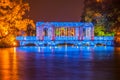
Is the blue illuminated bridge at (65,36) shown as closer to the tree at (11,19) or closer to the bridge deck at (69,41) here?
the bridge deck at (69,41)

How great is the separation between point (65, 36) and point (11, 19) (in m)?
14.7

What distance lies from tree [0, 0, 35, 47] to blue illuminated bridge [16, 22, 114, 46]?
6.41 metres

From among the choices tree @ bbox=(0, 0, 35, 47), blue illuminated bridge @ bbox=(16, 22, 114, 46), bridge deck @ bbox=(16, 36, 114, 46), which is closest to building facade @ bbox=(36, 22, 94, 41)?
blue illuminated bridge @ bbox=(16, 22, 114, 46)

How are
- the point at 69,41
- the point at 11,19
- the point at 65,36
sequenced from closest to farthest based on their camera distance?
the point at 11,19 → the point at 69,41 → the point at 65,36

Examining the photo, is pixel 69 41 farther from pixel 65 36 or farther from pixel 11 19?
pixel 11 19

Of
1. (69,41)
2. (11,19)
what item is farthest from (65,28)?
(11,19)

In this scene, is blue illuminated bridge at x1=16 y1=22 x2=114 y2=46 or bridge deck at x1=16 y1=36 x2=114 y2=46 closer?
bridge deck at x1=16 y1=36 x2=114 y2=46

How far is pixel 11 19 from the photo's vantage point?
57125 millimetres

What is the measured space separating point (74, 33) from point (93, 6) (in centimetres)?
519

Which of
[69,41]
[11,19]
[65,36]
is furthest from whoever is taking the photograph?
[65,36]

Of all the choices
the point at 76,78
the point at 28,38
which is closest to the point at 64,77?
the point at 76,78

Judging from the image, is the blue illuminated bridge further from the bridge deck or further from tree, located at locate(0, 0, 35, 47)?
tree, located at locate(0, 0, 35, 47)

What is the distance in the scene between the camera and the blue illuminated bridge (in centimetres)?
6688

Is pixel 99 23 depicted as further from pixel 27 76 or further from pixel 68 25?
pixel 27 76
